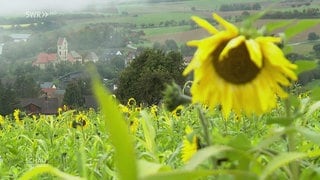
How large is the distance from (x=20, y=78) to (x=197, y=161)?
22438 mm

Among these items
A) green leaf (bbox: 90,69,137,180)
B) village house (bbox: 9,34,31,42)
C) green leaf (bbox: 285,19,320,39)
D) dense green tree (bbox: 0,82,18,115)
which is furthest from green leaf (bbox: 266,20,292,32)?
village house (bbox: 9,34,31,42)

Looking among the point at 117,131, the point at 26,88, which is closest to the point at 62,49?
the point at 26,88

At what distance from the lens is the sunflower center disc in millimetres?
553

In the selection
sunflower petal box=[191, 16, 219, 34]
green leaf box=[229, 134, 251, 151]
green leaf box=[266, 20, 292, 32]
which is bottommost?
green leaf box=[229, 134, 251, 151]

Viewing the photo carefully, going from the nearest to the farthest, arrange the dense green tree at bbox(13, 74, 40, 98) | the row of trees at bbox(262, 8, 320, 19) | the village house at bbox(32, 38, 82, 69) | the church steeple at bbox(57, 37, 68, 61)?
the row of trees at bbox(262, 8, 320, 19), the dense green tree at bbox(13, 74, 40, 98), the village house at bbox(32, 38, 82, 69), the church steeple at bbox(57, 37, 68, 61)

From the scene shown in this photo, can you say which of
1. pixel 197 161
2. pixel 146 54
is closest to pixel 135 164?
pixel 197 161

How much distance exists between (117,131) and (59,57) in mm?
33333

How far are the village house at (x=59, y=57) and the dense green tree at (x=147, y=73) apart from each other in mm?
11961

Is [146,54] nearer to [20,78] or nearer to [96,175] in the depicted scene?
[20,78]

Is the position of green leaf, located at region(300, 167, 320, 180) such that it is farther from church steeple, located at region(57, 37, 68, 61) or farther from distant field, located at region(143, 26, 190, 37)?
Answer: church steeple, located at region(57, 37, 68, 61)

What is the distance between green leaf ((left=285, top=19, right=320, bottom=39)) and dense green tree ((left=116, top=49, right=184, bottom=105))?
14.2 metres

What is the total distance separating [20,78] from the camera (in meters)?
22.4

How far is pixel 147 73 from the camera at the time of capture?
16922 millimetres

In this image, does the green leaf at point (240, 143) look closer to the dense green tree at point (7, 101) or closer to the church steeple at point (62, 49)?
the dense green tree at point (7, 101)
